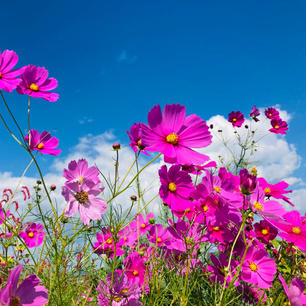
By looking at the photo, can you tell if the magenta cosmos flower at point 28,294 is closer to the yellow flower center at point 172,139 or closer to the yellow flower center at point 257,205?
the yellow flower center at point 172,139

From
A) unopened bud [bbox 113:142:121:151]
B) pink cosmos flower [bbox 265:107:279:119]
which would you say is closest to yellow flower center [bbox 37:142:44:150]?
unopened bud [bbox 113:142:121:151]

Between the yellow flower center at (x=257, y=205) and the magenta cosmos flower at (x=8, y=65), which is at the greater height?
the magenta cosmos flower at (x=8, y=65)

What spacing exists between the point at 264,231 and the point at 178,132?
0.56 meters

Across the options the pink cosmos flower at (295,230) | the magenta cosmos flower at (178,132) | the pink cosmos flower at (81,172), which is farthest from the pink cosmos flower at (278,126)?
the pink cosmos flower at (81,172)

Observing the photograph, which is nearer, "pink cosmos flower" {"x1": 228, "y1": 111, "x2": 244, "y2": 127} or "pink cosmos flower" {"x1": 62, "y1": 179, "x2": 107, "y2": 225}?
"pink cosmos flower" {"x1": 62, "y1": 179, "x2": 107, "y2": 225}

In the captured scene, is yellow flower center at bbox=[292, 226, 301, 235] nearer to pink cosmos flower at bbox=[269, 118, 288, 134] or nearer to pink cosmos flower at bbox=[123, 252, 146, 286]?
pink cosmos flower at bbox=[123, 252, 146, 286]

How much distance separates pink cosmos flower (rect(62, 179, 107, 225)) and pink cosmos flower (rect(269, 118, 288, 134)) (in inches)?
104

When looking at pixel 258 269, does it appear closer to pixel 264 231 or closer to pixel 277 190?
pixel 264 231

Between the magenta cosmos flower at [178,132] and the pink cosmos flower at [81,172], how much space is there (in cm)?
19

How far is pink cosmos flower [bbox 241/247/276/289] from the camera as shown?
0.99 meters

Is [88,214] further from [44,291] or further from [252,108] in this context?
[252,108]

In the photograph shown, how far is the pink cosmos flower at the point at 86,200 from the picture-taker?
787 millimetres

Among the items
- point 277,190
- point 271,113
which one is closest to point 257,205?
point 277,190

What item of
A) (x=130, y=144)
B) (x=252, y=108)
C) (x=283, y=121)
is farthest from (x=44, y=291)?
(x=252, y=108)
